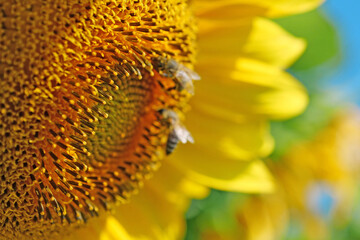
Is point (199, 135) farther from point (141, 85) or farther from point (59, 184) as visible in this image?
point (59, 184)

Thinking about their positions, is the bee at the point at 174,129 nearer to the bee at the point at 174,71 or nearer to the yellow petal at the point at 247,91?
the bee at the point at 174,71

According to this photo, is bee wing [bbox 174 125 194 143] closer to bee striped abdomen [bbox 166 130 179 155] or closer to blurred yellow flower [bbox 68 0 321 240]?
bee striped abdomen [bbox 166 130 179 155]

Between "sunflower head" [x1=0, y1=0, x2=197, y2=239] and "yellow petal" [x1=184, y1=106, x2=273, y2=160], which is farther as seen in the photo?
"yellow petal" [x1=184, y1=106, x2=273, y2=160]

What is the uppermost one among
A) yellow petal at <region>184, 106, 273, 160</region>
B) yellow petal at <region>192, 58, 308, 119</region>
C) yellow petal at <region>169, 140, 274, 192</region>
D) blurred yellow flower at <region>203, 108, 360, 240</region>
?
yellow petal at <region>192, 58, 308, 119</region>

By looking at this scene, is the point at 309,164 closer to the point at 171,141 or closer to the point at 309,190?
the point at 309,190

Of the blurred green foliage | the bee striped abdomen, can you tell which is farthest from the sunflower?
the blurred green foliage
